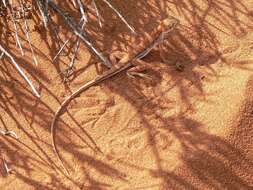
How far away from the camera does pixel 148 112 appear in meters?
3.94

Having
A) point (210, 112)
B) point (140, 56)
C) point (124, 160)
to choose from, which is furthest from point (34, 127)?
point (210, 112)

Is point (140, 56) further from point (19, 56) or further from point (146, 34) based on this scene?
point (19, 56)

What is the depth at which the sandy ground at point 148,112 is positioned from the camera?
3.71m

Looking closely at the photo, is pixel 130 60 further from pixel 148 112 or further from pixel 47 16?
pixel 47 16

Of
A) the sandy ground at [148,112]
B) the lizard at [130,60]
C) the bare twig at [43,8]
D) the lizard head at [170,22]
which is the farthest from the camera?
the lizard head at [170,22]

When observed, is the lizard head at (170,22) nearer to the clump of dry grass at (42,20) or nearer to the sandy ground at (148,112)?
the sandy ground at (148,112)

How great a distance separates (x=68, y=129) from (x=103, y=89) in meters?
0.43

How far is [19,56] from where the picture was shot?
4.20 metres

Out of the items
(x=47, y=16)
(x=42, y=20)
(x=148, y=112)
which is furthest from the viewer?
(x=42, y=20)

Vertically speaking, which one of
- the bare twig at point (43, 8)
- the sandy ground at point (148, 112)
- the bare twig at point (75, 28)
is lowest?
the sandy ground at point (148, 112)

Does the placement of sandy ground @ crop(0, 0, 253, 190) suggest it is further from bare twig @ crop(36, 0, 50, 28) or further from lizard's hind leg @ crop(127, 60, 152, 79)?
bare twig @ crop(36, 0, 50, 28)

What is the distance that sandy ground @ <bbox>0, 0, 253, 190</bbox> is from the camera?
371cm

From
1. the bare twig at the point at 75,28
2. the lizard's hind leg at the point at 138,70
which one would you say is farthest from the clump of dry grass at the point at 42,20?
the lizard's hind leg at the point at 138,70

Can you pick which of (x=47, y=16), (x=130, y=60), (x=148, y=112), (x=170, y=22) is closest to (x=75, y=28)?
(x=47, y=16)
